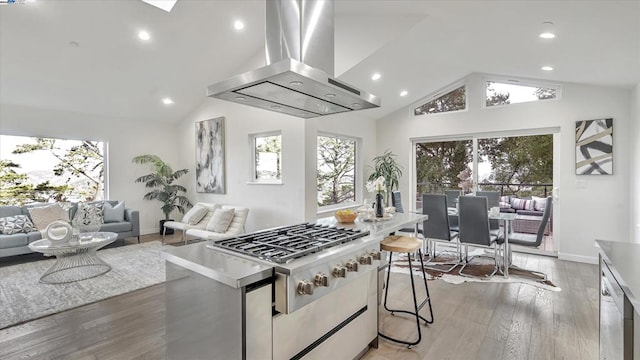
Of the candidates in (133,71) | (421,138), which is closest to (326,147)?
(421,138)

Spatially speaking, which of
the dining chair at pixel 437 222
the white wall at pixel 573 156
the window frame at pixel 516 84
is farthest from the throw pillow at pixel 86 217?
the window frame at pixel 516 84

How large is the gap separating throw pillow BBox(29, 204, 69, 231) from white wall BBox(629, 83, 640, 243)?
27.9 ft

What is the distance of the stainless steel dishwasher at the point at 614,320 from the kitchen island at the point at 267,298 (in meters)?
1.20

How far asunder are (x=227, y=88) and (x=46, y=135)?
594 centimetres

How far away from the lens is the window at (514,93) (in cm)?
500

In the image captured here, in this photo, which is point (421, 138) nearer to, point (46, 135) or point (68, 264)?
point (68, 264)

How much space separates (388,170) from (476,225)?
2346mm

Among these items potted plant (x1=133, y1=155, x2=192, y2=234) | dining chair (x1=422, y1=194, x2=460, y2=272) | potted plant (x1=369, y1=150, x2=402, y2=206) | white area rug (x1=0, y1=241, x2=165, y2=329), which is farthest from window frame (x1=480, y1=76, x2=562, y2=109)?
potted plant (x1=133, y1=155, x2=192, y2=234)

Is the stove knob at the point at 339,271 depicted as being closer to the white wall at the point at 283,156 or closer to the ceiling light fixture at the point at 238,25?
the white wall at the point at 283,156

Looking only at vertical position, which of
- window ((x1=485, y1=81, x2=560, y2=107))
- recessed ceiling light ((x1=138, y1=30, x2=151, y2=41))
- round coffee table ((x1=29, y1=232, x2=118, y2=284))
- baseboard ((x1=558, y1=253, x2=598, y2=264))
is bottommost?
baseboard ((x1=558, y1=253, x2=598, y2=264))

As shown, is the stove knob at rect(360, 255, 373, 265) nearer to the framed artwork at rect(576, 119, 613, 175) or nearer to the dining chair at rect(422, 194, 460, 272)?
the dining chair at rect(422, 194, 460, 272)

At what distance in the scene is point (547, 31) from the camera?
129 inches

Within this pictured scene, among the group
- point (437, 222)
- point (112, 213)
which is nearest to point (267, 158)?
point (437, 222)

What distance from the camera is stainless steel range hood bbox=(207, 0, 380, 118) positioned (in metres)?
1.81
